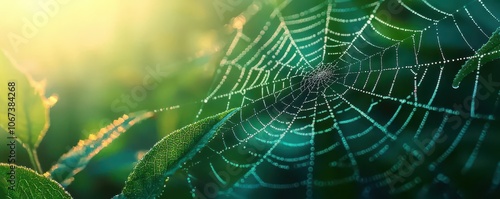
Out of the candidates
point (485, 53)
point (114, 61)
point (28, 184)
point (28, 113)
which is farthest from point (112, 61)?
point (485, 53)

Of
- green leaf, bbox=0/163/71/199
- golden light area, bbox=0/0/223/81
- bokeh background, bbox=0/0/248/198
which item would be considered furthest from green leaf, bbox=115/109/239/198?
golden light area, bbox=0/0/223/81

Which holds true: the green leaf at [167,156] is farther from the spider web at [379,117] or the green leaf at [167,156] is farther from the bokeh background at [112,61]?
the spider web at [379,117]

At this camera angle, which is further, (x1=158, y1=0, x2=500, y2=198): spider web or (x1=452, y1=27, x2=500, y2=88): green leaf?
(x1=158, y1=0, x2=500, y2=198): spider web

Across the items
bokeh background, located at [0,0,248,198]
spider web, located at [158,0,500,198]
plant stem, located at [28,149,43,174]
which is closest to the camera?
plant stem, located at [28,149,43,174]

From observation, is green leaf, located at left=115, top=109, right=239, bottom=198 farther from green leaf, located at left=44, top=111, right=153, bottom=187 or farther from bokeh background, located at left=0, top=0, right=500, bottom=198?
bokeh background, located at left=0, top=0, right=500, bottom=198

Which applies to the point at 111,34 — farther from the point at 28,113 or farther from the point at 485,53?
the point at 485,53
